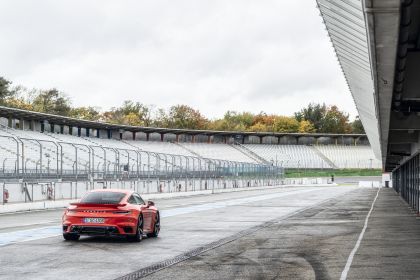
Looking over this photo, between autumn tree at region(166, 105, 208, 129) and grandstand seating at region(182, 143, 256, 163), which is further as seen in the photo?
autumn tree at region(166, 105, 208, 129)

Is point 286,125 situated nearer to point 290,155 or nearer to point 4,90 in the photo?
point 290,155

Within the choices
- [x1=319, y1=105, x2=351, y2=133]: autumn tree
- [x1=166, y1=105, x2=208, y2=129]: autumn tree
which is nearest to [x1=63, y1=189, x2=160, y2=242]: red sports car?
[x1=166, y1=105, x2=208, y2=129]: autumn tree

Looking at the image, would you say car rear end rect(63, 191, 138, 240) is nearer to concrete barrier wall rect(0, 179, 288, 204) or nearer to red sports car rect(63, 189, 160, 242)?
red sports car rect(63, 189, 160, 242)

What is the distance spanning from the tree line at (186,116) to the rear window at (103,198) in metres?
107

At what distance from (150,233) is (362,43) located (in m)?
9.57

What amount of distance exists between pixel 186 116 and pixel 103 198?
13699 centimetres

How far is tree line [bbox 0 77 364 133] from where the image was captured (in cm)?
13273

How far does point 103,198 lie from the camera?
18.4m

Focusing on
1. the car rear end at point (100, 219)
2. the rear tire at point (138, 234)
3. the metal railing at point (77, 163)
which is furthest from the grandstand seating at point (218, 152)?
the car rear end at point (100, 219)

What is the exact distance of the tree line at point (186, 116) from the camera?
133m

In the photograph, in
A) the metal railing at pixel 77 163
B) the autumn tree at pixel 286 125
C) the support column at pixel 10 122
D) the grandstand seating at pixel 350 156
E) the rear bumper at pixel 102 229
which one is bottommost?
the rear bumper at pixel 102 229

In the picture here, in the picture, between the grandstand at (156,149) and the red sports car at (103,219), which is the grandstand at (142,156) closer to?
the grandstand at (156,149)

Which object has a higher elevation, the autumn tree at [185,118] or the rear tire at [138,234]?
the autumn tree at [185,118]

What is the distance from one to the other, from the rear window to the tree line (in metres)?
107
